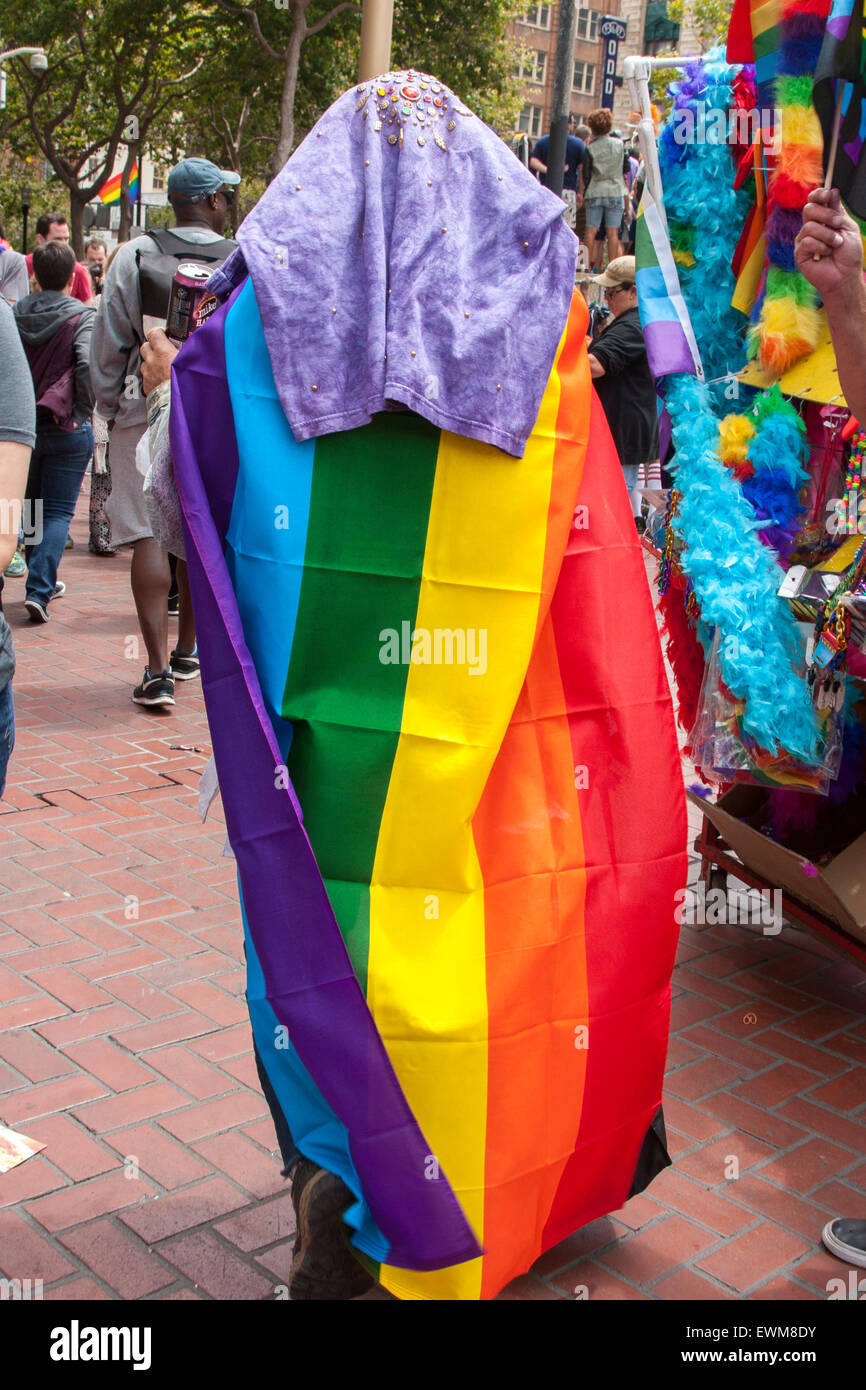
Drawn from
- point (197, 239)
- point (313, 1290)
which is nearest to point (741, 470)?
point (313, 1290)

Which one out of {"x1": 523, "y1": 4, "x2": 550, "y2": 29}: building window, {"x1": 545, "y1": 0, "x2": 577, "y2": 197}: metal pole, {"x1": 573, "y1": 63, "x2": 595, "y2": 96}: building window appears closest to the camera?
{"x1": 545, "y1": 0, "x2": 577, "y2": 197}: metal pole

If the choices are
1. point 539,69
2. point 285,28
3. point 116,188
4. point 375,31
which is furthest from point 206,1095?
point 539,69

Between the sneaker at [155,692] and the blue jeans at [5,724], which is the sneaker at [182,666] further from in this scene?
the blue jeans at [5,724]

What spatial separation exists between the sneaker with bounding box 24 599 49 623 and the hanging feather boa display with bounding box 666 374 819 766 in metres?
5.04

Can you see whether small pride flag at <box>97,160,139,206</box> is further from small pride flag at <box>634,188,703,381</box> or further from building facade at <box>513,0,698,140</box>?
building facade at <box>513,0,698,140</box>

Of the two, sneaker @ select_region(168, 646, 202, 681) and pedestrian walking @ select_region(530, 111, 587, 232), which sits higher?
pedestrian walking @ select_region(530, 111, 587, 232)

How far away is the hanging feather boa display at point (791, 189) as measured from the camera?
3.14m

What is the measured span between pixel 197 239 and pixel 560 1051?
4412mm

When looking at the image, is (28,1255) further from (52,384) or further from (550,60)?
(550,60)

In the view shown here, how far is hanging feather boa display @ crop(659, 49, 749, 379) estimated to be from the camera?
3561mm

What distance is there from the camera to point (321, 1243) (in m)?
2.44

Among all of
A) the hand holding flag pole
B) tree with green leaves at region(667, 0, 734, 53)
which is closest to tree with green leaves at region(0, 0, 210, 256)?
tree with green leaves at region(667, 0, 734, 53)

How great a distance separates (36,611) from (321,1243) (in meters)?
5.85

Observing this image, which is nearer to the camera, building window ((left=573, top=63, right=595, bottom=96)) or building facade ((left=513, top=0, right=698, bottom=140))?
building facade ((left=513, top=0, right=698, bottom=140))
